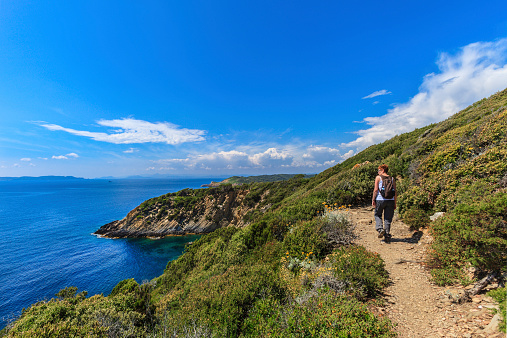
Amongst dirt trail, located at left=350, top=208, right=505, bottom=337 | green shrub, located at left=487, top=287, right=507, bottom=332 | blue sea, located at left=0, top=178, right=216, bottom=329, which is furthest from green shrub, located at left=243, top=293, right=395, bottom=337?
blue sea, located at left=0, top=178, right=216, bottom=329

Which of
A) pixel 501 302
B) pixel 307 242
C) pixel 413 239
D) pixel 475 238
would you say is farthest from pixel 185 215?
pixel 501 302

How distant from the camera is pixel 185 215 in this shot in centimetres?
4797

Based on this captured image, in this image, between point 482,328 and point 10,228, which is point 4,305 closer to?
point 482,328

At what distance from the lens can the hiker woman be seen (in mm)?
6041

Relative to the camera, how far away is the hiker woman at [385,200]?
6041 millimetres

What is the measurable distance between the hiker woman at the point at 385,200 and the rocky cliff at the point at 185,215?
126 ft

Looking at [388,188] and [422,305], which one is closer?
[422,305]

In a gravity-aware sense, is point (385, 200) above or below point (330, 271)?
above

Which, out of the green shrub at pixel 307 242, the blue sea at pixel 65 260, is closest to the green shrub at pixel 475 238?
the green shrub at pixel 307 242

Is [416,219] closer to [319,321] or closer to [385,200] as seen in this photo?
[385,200]

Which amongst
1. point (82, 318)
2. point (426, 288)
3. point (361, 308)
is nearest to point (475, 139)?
point (426, 288)

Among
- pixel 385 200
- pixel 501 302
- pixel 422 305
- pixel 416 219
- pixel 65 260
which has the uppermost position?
pixel 385 200

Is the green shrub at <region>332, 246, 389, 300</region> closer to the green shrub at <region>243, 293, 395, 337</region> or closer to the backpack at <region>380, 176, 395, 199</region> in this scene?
the green shrub at <region>243, 293, 395, 337</region>

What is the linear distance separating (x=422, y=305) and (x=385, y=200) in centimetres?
315
